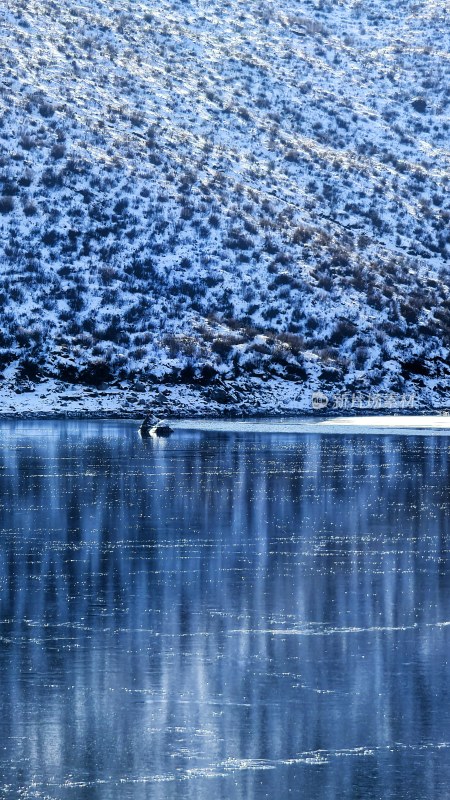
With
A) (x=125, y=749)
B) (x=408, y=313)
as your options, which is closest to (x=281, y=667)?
(x=125, y=749)

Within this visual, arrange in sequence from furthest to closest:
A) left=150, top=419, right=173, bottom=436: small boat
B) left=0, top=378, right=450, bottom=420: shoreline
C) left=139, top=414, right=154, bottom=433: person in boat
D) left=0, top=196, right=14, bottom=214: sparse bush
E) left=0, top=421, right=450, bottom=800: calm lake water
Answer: left=0, top=196, right=14, bottom=214: sparse bush → left=0, top=378, right=450, bottom=420: shoreline → left=139, top=414, right=154, bottom=433: person in boat → left=150, top=419, right=173, bottom=436: small boat → left=0, top=421, right=450, bottom=800: calm lake water

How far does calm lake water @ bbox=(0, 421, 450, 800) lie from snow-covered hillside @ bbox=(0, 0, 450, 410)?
33.4 m

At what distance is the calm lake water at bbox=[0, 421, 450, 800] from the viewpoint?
34.1 ft

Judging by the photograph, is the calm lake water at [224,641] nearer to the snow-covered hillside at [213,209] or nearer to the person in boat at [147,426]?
the person in boat at [147,426]

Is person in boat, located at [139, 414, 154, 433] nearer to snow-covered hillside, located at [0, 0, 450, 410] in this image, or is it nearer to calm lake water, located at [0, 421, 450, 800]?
snow-covered hillside, located at [0, 0, 450, 410]

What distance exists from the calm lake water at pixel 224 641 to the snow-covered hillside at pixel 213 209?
3335 cm

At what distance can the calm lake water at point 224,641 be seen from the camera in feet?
34.1

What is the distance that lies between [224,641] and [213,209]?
62457mm

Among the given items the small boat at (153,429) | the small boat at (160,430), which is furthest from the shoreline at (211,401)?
the small boat at (160,430)

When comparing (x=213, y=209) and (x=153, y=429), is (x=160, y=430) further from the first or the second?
(x=213, y=209)

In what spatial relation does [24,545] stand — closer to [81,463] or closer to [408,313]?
[81,463]

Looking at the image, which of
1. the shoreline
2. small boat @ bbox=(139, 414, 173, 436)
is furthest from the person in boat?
the shoreline

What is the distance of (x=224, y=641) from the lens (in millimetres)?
14258

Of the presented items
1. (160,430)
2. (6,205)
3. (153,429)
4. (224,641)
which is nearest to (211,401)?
(153,429)
